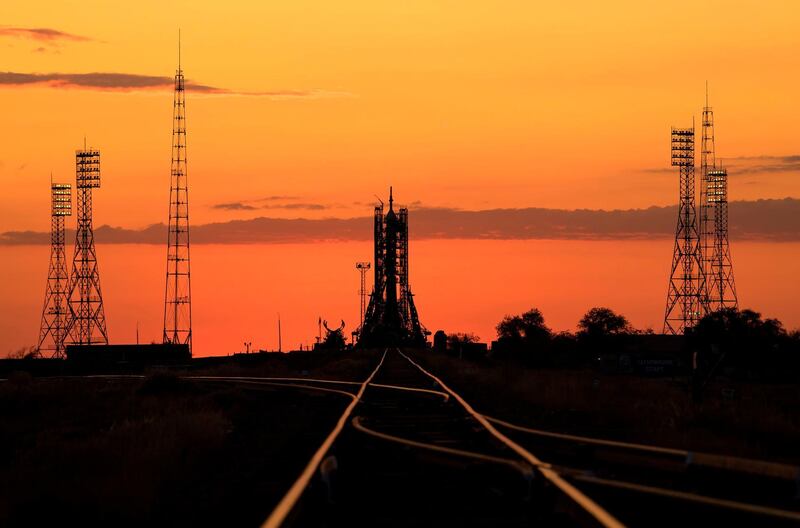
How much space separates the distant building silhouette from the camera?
167 meters

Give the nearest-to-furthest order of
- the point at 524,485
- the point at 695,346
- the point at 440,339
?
the point at 524,485
the point at 695,346
the point at 440,339

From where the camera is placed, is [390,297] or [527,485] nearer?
[527,485]

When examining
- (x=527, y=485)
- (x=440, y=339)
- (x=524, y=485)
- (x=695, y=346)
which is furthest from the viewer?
(x=440, y=339)

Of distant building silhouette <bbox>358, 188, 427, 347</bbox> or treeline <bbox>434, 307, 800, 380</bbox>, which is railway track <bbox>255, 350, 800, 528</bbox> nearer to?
treeline <bbox>434, 307, 800, 380</bbox>

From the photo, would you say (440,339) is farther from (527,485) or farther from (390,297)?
(527,485)

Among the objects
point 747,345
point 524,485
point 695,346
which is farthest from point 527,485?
point 747,345

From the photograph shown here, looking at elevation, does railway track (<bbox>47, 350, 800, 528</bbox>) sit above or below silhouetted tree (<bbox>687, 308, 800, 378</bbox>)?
above

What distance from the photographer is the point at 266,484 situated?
16266mm

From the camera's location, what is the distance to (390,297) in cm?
17462

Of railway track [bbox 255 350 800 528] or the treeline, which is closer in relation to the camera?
railway track [bbox 255 350 800 528]

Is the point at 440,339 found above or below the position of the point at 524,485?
below

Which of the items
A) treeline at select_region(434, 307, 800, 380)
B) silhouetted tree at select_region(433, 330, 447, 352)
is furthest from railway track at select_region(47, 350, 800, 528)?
silhouetted tree at select_region(433, 330, 447, 352)

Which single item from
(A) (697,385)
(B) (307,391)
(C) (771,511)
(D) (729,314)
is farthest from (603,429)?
(D) (729,314)

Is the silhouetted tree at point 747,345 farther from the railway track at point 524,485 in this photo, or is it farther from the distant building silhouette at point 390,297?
the railway track at point 524,485
